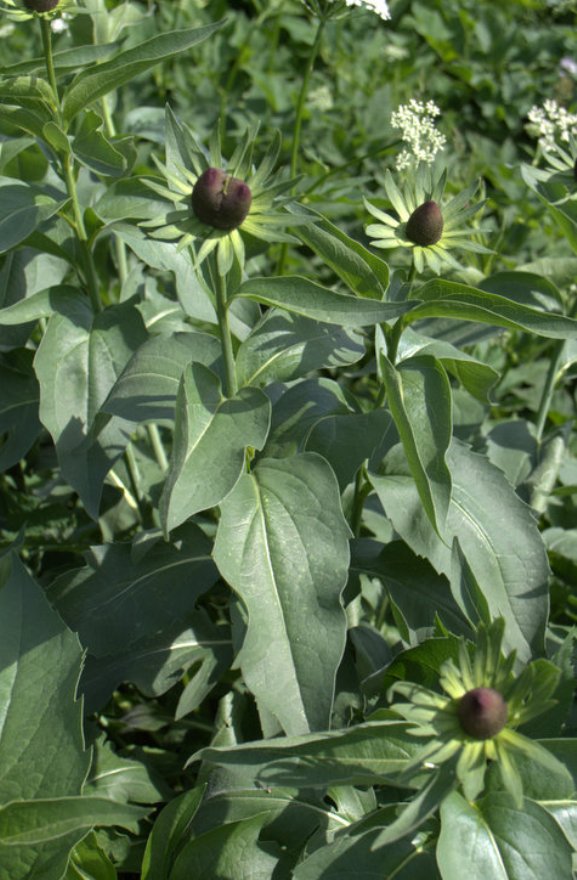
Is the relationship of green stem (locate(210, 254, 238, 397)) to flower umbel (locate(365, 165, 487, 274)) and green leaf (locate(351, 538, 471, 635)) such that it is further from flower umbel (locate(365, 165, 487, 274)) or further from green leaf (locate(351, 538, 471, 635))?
green leaf (locate(351, 538, 471, 635))

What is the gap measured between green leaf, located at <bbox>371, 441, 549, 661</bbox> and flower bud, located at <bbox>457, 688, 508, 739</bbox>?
469 mm

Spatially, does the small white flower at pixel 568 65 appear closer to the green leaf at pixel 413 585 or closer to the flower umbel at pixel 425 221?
the flower umbel at pixel 425 221

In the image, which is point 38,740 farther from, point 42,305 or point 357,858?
point 42,305

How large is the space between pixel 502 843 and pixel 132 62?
1.40 meters

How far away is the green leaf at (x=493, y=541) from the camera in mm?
1785

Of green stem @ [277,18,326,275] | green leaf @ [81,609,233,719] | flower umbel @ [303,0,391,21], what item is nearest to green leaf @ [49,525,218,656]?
green leaf @ [81,609,233,719]

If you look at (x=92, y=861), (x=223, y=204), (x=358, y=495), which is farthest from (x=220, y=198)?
(x=92, y=861)

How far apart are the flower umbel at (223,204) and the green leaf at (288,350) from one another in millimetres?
255

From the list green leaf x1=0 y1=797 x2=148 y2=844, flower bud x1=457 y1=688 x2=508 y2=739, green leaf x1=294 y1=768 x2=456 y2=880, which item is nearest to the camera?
flower bud x1=457 y1=688 x2=508 y2=739

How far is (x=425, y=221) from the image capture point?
172 centimetres

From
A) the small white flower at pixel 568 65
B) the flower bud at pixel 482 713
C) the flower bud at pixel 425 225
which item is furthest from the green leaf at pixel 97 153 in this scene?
the small white flower at pixel 568 65

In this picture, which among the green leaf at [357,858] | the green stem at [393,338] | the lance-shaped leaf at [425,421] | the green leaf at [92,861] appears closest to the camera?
the green leaf at [357,858]

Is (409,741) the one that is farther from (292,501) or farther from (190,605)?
(190,605)

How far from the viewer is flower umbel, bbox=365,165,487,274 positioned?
5.64 ft
